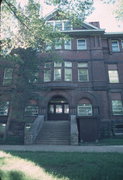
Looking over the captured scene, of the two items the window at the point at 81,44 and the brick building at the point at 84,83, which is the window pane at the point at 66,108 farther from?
the window at the point at 81,44

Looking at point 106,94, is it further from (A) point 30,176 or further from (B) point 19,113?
(A) point 30,176

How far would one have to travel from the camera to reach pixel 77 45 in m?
21.3

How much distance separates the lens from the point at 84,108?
18.9 m

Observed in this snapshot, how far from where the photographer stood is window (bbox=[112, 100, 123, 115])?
1892 centimetres

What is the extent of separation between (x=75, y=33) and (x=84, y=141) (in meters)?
14.1

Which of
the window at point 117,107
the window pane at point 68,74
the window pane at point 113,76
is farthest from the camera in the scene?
the window pane at point 113,76

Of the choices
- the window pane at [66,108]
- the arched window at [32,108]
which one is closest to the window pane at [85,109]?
the window pane at [66,108]

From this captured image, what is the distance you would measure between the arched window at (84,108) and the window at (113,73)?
4414mm

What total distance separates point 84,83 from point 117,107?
4.90 metres

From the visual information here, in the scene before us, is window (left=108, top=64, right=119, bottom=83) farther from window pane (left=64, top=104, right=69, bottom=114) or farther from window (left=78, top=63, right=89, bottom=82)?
window pane (left=64, top=104, right=69, bottom=114)

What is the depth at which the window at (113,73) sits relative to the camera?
67.0 ft

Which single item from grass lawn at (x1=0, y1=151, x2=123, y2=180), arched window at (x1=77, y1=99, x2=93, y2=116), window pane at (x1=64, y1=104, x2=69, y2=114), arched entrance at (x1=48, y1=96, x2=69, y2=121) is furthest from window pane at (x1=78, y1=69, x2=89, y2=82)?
grass lawn at (x1=0, y1=151, x2=123, y2=180)

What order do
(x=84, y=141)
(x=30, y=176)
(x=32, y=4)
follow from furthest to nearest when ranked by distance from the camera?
(x=84, y=141)
(x=32, y=4)
(x=30, y=176)

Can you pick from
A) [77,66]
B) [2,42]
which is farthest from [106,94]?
[2,42]
